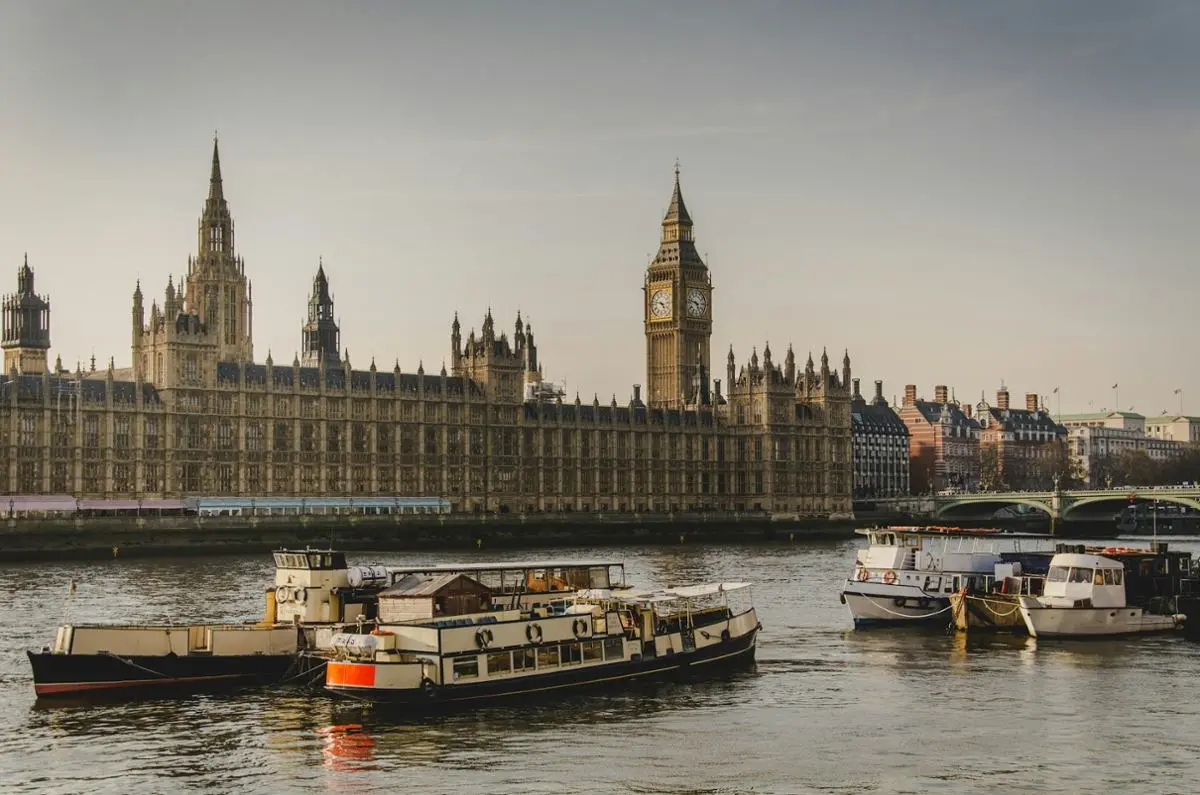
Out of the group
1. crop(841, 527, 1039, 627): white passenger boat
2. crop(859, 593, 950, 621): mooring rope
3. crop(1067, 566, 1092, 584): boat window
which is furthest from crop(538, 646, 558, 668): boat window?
crop(1067, 566, 1092, 584): boat window

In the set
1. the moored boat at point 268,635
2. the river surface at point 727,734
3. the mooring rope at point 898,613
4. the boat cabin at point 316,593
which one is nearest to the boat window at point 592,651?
the river surface at point 727,734

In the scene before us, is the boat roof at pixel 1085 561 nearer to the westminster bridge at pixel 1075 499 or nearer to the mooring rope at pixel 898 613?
the mooring rope at pixel 898 613

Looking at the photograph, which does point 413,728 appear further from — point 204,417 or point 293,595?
point 204,417

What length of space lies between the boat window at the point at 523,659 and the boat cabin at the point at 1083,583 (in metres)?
24.8

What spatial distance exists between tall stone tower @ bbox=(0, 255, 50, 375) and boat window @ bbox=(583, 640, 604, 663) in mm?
130447

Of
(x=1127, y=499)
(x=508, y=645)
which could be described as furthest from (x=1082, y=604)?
(x=1127, y=499)

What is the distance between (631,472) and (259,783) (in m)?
146

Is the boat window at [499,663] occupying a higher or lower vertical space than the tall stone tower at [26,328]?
lower

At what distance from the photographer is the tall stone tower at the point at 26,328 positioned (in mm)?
172625

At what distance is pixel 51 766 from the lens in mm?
42906

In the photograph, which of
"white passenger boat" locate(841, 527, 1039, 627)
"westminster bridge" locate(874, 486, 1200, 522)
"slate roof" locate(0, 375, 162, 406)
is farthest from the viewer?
"westminster bridge" locate(874, 486, 1200, 522)

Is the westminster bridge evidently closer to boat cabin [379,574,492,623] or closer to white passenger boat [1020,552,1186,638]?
white passenger boat [1020,552,1186,638]

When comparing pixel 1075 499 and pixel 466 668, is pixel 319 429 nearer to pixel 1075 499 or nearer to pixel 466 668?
pixel 1075 499

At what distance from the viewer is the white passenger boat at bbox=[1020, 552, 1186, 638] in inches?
2655
